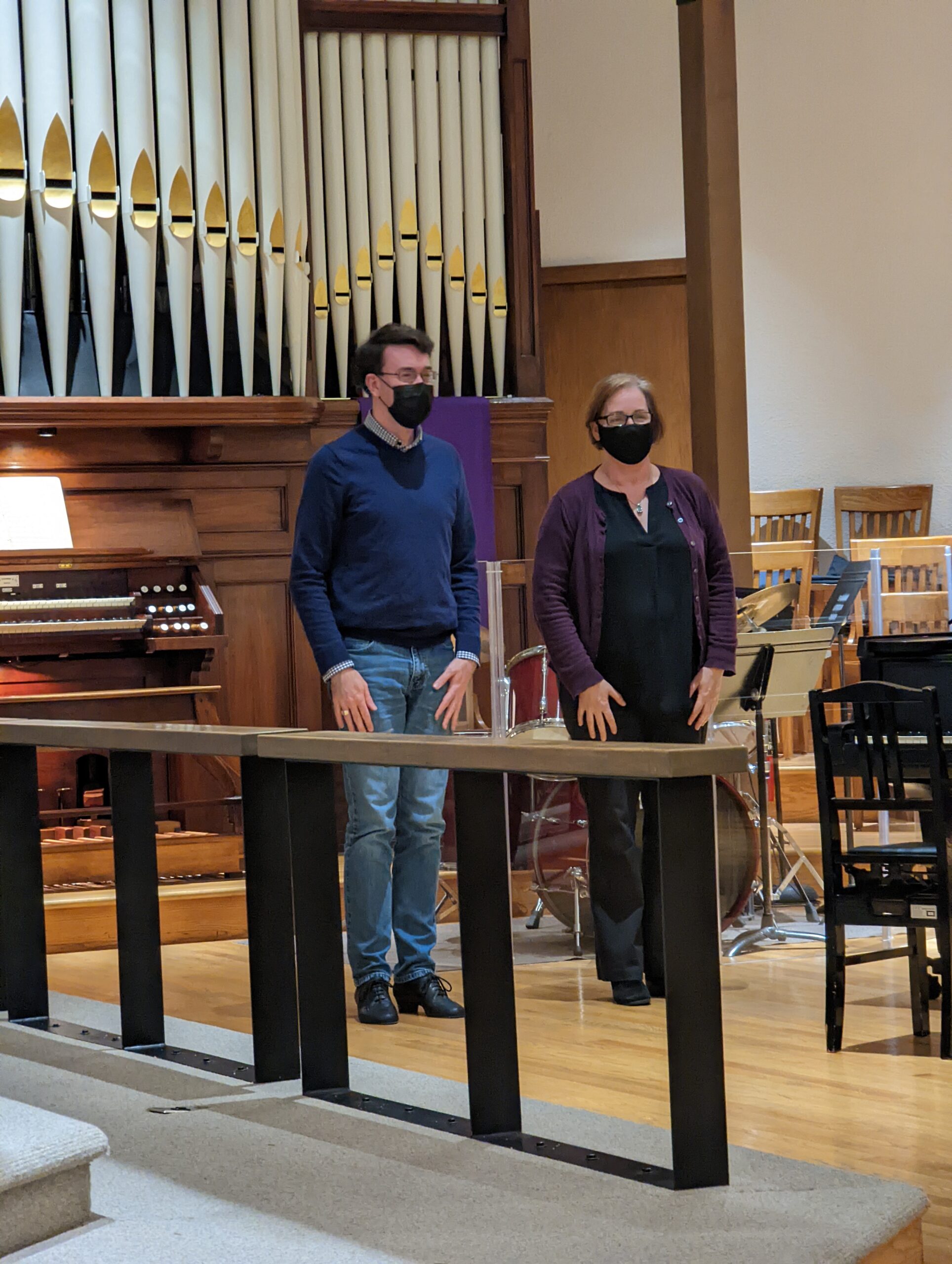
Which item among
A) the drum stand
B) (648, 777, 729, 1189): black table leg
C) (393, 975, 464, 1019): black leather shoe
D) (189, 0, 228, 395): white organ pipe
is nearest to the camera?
(648, 777, 729, 1189): black table leg

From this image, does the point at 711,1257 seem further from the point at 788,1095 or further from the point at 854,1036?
the point at 854,1036

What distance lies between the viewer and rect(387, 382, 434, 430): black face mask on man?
358 cm

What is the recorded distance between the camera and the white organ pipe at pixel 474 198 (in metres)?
6.55

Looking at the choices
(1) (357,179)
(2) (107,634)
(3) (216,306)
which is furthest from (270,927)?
(1) (357,179)

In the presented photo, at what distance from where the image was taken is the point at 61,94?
19.1 ft

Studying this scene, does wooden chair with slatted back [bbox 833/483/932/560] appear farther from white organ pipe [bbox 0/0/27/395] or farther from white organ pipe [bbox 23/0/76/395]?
white organ pipe [bbox 0/0/27/395]

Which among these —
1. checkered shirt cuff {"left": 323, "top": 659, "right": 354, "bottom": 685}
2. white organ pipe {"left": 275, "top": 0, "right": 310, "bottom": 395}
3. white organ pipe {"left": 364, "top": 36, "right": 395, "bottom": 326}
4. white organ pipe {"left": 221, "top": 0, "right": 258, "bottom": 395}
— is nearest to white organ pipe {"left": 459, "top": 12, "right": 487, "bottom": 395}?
white organ pipe {"left": 364, "top": 36, "right": 395, "bottom": 326}

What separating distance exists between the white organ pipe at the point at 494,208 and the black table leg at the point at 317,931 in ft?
13.3

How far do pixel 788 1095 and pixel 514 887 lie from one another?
205 cm

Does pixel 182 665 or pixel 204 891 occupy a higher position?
pixel 182 665

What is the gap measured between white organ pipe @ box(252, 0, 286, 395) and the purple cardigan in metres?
2.65

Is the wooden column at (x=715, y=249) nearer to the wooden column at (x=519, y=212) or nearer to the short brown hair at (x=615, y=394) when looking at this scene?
the wooden column at (x=519, y=212)

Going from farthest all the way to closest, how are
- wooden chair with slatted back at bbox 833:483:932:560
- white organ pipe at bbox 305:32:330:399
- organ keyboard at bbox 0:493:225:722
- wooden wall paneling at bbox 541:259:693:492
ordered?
wooden wall paneling at bbox 541:259:693:492, wooden chair with slatted back at bbox 833:483:932:560, white organ pipe at bbox 305:32:330:399, organ keyboard at bbox 0:493:225:722

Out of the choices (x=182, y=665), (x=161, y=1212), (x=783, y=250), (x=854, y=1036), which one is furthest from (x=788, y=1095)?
(x=783, y=250)
